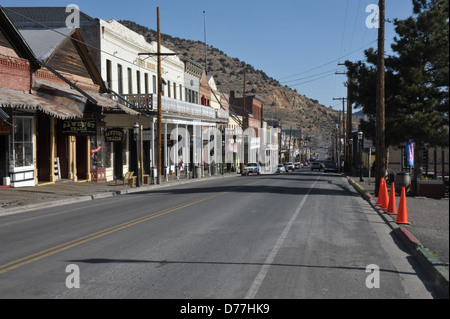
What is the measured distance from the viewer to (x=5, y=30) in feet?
74.0

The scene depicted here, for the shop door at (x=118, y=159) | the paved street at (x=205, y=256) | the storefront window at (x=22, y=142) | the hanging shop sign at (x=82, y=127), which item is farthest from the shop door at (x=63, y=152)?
the paved street at (x=205, y=256)

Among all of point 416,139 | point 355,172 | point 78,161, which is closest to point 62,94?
point 78,161

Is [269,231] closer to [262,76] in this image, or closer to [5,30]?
[5,30]

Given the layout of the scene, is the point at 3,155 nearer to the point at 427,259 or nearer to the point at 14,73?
the point at 14,73

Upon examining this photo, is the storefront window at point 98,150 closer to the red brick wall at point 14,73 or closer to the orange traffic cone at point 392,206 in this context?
the red brick wall at point 14,73

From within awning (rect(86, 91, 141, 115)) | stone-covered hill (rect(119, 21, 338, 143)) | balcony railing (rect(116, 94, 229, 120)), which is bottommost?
awning (rect(86, 91, 141, 115))

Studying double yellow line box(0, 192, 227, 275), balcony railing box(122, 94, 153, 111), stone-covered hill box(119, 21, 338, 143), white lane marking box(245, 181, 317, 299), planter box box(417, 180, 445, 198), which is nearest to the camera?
white lane marking box(245, 181, 317, 299)

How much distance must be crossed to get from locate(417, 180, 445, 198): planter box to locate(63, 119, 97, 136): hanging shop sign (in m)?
15.2

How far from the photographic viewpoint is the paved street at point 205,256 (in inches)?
252

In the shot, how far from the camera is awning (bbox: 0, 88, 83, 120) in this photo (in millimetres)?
19484

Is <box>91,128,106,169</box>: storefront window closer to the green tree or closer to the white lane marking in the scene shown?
the green tree

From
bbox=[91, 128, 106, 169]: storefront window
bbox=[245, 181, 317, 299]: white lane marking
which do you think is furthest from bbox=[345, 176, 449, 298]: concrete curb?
bbox=[91, 128, 106, 169]: storefront window

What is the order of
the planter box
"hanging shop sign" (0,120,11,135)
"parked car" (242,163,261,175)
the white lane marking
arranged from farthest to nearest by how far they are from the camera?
"parked car" (242,163,261,175) → the planter box → "hanging shop sign" (0,120,11,135) → the white lane marking
